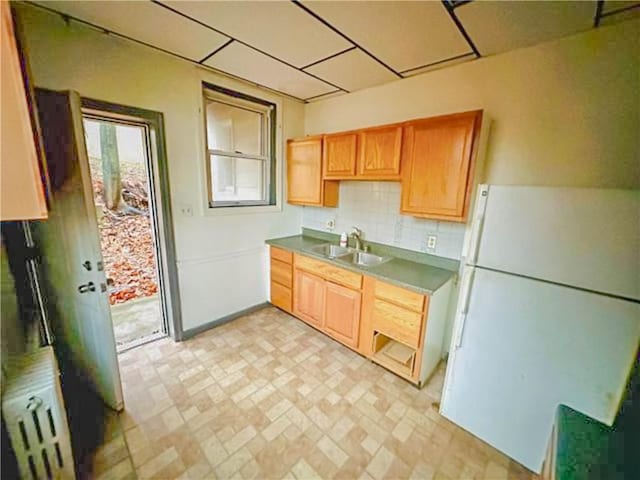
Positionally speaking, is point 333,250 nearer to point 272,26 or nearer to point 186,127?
point 186,127

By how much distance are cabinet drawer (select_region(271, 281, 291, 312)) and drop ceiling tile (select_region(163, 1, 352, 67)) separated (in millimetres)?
2184

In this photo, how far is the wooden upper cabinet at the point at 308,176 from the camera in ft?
8.98

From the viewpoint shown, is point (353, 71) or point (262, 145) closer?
point (353, 71)

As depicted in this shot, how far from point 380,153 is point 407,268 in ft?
3.30

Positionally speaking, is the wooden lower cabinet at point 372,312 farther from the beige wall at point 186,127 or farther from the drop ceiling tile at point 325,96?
the drop ceiling tile at point 325,96

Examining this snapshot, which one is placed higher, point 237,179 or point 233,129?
point 233,129

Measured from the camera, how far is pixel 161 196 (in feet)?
7.20

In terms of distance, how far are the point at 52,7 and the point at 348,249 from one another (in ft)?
8.81

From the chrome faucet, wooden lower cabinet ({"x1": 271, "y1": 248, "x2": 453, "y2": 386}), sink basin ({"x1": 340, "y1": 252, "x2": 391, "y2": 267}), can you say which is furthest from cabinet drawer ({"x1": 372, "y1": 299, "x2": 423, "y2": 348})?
the chrome faucet

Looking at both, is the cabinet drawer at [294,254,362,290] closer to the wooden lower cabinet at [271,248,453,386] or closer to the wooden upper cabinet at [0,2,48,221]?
the wooden lower cabinet at [271,248,453,386]

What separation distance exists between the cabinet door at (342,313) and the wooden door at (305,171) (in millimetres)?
975

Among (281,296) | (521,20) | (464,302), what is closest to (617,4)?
(521,20)

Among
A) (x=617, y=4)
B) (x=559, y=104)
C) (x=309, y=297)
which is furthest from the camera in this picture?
(x=309, y=297)

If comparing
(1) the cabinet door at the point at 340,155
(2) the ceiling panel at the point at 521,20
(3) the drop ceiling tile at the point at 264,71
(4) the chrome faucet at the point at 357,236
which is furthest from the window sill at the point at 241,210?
(2) the ceiling panel at the point at 521,20
